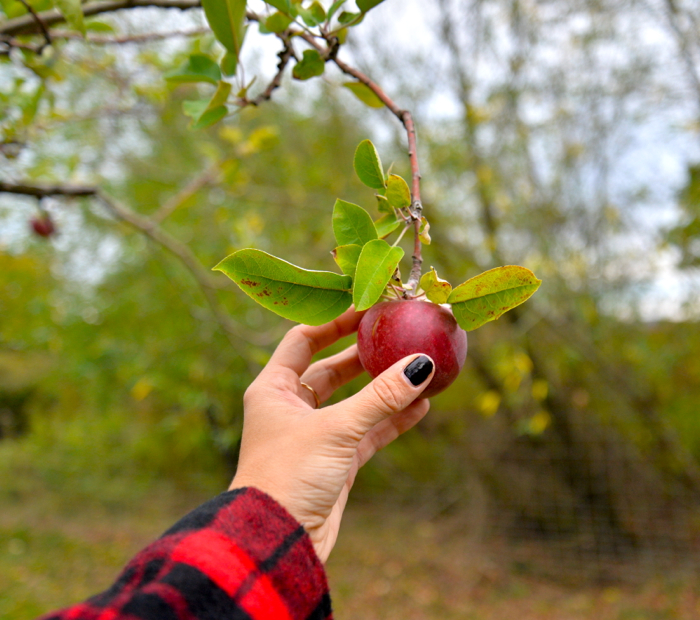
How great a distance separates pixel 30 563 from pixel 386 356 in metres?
5.84

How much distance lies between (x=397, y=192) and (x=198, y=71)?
0.57 m

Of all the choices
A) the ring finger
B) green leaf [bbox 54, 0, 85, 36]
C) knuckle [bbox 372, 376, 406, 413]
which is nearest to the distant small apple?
green leaf [bbox 54, 0, 85, 36]

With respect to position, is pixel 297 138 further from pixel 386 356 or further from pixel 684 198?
pixel 386 356

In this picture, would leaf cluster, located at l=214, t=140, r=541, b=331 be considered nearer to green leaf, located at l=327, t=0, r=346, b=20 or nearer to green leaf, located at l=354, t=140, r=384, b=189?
green leaf, located at l=354, t=140, r=384, b=189

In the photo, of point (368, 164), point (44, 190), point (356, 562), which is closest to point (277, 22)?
point (368, 164)

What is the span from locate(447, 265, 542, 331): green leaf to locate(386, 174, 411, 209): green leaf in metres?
0.17

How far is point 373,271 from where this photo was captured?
2.41 ft

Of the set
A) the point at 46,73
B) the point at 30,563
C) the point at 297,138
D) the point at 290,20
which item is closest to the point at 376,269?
the point at 290,20

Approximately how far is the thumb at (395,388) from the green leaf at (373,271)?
152 millimetres

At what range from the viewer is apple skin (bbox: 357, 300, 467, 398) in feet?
2.81

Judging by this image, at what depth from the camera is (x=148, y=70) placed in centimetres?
278

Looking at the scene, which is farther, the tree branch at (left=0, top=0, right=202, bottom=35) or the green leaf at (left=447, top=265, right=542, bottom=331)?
the tree branch at (left=0, top=0, right=202, bottom=35)

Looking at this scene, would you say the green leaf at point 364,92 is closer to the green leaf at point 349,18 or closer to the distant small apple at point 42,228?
the green leaf at point 349,18

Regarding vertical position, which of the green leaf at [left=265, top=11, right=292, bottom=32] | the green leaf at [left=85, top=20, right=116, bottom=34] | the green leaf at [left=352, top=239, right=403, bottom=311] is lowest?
the green leaf at [left=352, top=239, right=403, bottom=311]
